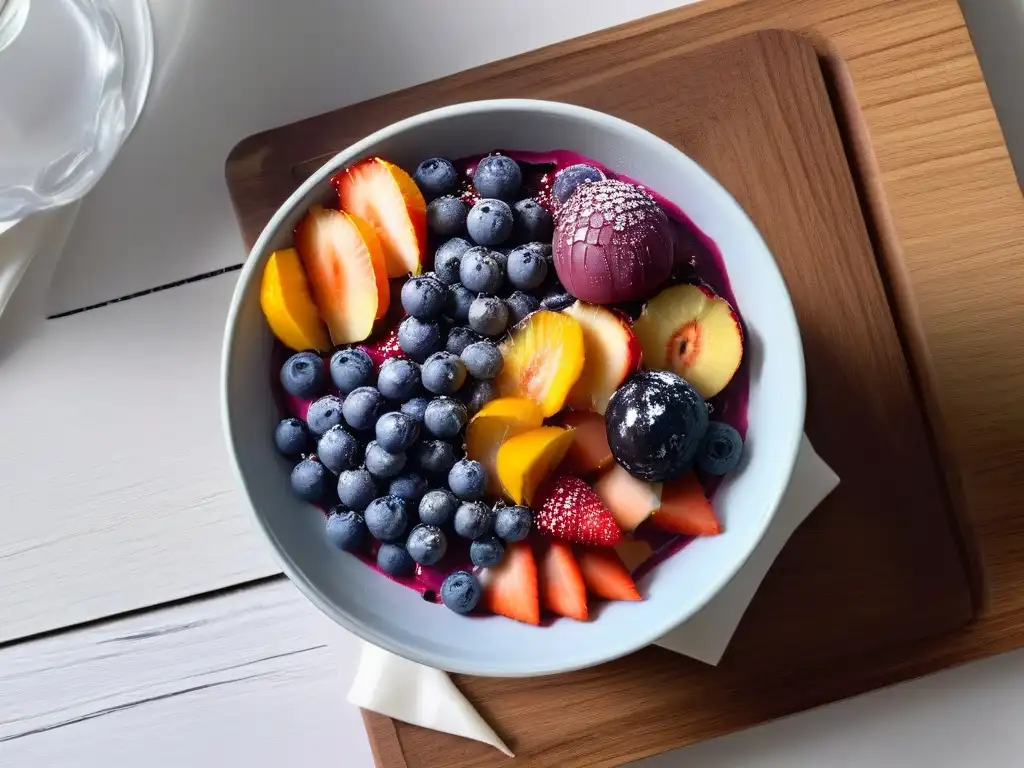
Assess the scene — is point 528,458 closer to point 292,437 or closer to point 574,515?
point 574,515

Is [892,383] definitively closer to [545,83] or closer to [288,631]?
[545,83]

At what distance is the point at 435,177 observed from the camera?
3.35ft

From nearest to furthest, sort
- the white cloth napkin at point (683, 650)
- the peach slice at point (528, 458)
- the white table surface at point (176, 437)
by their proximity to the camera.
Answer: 1. the peach slice at point (528, 458)
2. the white cloth napkin at point (683, 650)
3. the white table surface at point (176, 437)

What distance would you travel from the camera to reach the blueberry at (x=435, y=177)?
102 centimetres

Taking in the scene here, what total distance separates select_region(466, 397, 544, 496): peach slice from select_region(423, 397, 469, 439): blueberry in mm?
21

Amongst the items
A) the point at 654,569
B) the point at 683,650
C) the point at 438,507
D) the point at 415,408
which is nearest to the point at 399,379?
the point at 415,408

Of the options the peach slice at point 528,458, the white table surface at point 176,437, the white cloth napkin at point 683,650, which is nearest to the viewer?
the peach slice at point 528,458

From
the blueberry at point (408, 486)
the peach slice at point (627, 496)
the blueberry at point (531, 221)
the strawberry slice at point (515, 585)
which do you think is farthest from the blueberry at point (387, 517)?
the blueberry at point (531, 221)

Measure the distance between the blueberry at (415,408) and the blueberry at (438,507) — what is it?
8cm

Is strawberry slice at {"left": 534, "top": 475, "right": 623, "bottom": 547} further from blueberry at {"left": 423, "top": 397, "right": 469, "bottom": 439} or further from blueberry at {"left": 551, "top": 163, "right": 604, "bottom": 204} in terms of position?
blueberry at {"left": 551, "top": 163, "right": 604, "bottom": 204}

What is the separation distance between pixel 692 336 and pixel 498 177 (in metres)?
0.27

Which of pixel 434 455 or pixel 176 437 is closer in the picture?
pixel 434 455

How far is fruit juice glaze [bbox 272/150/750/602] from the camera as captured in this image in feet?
3.33

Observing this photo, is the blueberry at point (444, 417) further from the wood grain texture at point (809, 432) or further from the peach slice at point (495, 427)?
the wood grain texture at point (809, 432)
